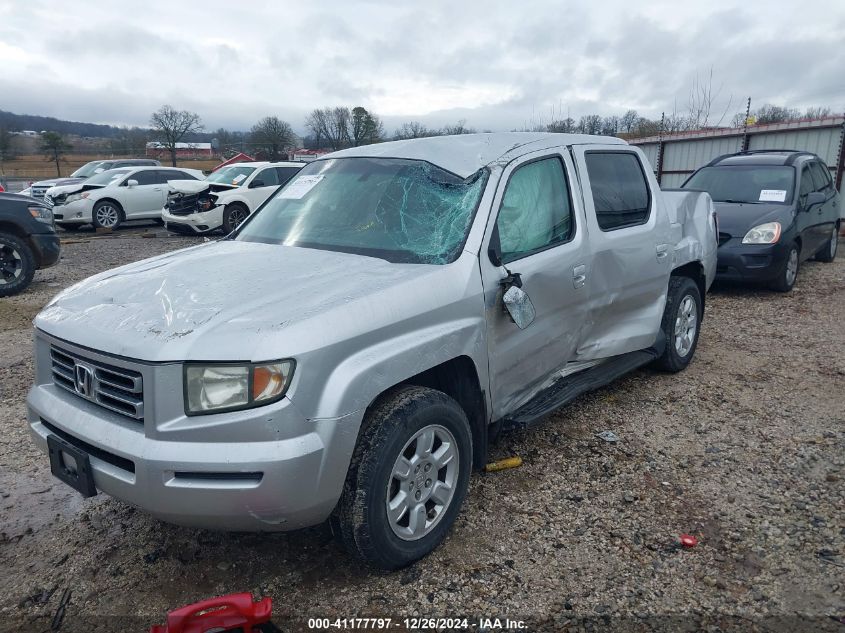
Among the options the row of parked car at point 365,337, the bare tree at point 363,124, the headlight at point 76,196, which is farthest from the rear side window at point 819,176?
the bare tree at point 363,124

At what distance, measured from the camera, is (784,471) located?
3.54 metres

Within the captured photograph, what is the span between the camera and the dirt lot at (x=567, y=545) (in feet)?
8.22

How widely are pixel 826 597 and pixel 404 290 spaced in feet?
7.02

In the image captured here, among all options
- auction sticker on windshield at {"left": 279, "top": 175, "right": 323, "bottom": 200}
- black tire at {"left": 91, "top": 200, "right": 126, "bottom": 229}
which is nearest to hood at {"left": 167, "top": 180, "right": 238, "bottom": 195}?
Result: black tire at {"left": 91, "top": 200, "right": 126, "bottom": 229}

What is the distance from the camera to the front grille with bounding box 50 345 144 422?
230cm

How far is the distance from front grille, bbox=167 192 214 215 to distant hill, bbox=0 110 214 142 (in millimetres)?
36027

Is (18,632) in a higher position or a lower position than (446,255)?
lower

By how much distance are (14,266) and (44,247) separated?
437 mm

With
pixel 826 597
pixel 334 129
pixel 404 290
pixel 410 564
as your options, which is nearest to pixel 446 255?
pixel 404 290

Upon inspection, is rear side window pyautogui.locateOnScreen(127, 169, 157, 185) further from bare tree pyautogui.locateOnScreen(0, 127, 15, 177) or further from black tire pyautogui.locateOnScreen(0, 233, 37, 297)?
bare tree pyautogui.locateOnScreen(0, 127, 15, 177)

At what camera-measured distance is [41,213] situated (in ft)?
26.8

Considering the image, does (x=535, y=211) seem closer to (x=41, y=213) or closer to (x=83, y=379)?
(x=83, y=379)

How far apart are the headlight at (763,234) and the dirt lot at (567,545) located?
3.71 m

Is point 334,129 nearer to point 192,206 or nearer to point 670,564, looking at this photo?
point 192,206
